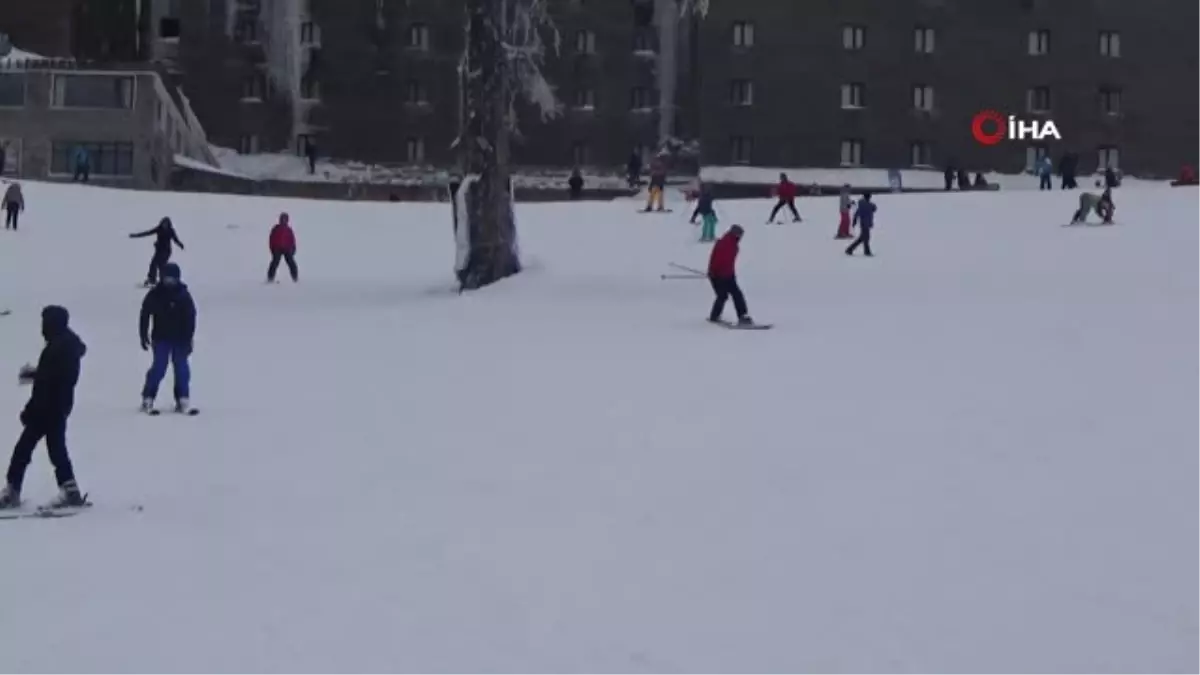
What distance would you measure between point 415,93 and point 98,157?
579 inches

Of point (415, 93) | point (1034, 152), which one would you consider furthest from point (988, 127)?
point (415, 93)

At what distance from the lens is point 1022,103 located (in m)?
66.9

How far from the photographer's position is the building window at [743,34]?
66.1m

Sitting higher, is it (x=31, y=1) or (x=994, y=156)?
(x=31, y=1)

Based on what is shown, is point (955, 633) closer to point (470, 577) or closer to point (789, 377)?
point (470, 577)

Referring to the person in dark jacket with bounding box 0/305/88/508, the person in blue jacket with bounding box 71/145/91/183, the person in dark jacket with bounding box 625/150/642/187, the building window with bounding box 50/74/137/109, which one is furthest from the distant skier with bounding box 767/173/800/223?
the building window with bounding box 50/74/137/109

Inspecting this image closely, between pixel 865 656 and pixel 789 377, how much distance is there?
9603mm

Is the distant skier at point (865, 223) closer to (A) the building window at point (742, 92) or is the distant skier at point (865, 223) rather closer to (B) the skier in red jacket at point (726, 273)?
(B) the skier in red jacket at point (726, 273)

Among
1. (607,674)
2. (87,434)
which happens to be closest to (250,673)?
(607,674)

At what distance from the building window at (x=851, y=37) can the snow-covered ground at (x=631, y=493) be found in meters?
41.2

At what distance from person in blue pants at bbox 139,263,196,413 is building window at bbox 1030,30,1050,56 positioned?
184 ft

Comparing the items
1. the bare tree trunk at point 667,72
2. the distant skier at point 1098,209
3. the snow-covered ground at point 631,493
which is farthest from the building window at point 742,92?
the snow-covered ground at point 631,493

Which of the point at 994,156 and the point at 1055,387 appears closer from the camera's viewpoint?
the point at 1055,387

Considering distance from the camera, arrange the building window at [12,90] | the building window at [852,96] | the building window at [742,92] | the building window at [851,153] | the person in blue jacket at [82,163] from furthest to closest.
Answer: the building window at [851,153] < the building window at [852,96] < the building window at [742,92] < the building window at [12,90] < the person in blue jacket at [82,163]
